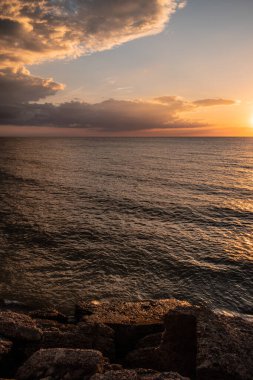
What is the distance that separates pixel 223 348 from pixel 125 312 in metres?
6.10

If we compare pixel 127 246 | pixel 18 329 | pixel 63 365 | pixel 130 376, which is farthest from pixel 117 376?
pixel 127 246

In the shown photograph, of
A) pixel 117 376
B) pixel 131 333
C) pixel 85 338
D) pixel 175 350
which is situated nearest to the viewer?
pixel 117 376

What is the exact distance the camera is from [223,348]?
26.2 feet

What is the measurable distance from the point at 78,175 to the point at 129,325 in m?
50.9

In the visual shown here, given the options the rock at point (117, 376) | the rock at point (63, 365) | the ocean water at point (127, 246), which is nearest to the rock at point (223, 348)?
the rock at point (117, 376)

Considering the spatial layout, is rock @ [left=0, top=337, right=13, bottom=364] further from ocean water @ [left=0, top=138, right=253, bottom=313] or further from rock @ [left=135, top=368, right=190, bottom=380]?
ocean water @ [left=0, top=138, right=253, bottom=313]

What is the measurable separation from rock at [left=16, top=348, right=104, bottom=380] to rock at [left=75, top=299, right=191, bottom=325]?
4617 mm

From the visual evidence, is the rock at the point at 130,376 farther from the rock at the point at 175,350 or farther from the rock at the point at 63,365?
the rock at the point at 175,350

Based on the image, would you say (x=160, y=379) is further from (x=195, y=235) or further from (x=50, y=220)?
(x=50, y=220)

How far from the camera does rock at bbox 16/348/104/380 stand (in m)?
7.07

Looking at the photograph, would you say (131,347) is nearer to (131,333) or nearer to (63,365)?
(131,333)

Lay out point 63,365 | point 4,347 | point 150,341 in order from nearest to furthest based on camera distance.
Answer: point 63,365, point 4,347, point 150,341

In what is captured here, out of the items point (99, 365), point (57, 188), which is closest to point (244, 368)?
point (99, 365)

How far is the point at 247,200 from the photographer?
129 ft
